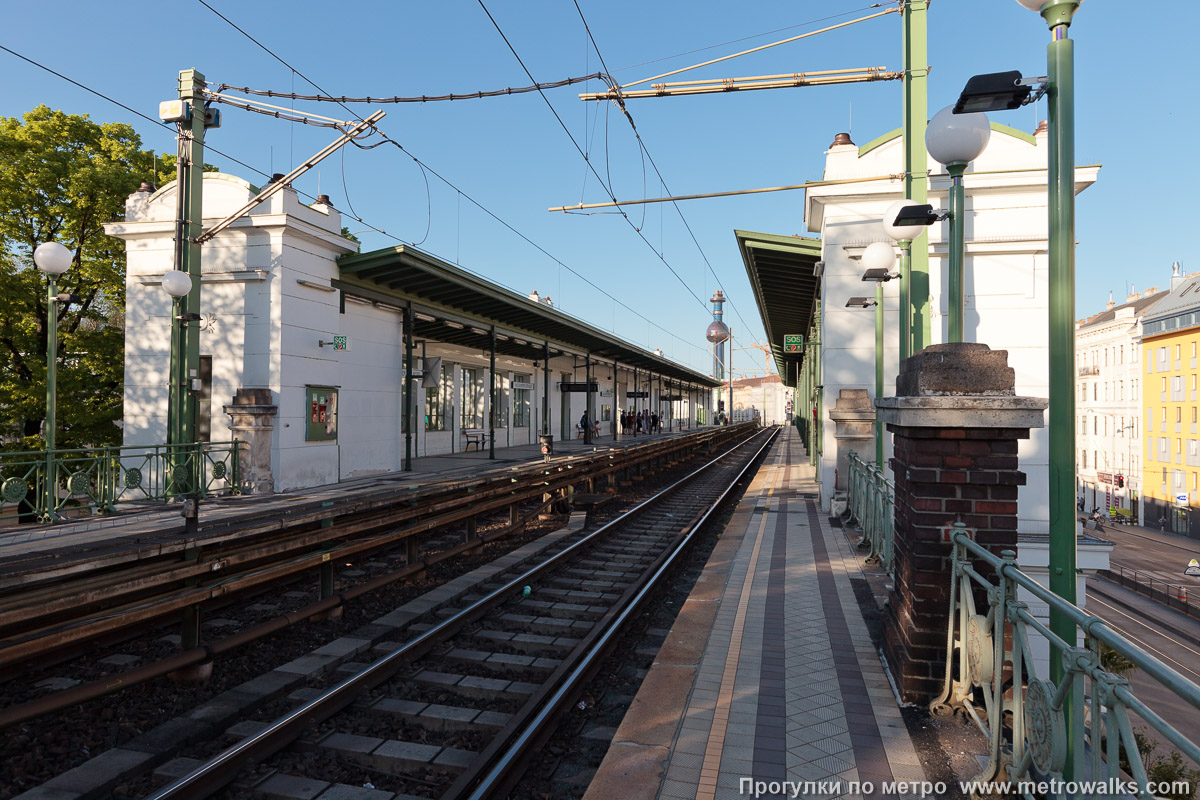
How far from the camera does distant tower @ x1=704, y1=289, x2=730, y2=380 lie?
241 ft

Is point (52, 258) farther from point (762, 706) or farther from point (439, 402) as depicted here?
point (439, 402)

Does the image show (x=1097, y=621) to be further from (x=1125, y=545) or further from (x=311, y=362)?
(x=1125, y=545)

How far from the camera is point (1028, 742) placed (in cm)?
283

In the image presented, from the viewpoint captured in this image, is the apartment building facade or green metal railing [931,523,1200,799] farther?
the apartment building facade

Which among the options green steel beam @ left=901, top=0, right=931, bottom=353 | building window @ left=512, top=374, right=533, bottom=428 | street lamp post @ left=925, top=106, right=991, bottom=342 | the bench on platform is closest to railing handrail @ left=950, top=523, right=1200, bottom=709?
street lamp post @ left=925, top=106, right=991, bottom=342

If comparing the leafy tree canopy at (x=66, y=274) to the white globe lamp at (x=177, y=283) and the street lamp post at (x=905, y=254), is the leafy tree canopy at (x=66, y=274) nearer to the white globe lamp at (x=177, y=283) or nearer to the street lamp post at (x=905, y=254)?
the white globe lamp at (x=177, y=283)

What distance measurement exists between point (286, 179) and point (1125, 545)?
5474 centimetres

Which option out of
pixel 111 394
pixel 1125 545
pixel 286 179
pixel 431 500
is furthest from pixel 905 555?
pixel 1125 545

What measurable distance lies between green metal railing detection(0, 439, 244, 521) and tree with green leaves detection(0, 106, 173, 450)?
4.85 meters

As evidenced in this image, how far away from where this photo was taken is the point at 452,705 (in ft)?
15.2

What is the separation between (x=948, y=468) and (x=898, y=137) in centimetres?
1393

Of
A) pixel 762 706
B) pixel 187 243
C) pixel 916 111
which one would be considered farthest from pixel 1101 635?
pixel 187 243

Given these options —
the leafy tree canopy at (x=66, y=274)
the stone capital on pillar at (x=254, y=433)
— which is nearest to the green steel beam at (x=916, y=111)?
the stone capital on pillar at (x=254, y=433)

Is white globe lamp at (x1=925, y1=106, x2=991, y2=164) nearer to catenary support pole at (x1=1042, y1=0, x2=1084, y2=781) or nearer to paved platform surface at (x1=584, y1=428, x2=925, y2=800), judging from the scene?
catenary support pole at (x1=1042, y1=0, x2=1084, y2=781)
